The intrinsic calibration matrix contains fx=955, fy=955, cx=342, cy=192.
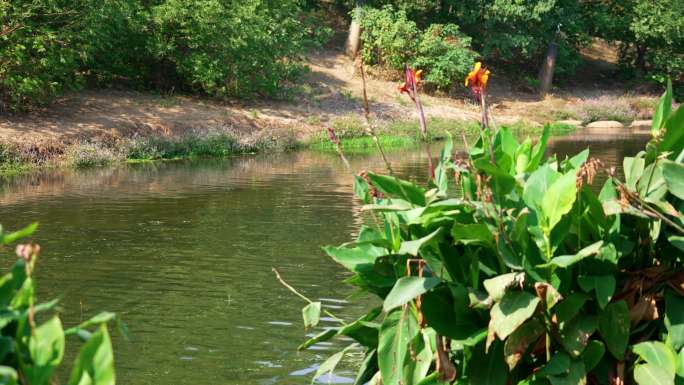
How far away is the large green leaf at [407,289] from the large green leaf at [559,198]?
22.2 inches

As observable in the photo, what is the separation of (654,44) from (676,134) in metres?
45.0

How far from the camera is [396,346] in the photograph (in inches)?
173

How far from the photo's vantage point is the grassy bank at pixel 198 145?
2291 cm

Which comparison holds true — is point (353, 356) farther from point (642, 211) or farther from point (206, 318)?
point (642, 211)

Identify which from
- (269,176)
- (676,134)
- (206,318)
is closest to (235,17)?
(269,176)

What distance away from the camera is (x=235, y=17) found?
101 ft

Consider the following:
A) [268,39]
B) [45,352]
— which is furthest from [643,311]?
[268,39]

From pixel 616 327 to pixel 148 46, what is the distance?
2674 cm

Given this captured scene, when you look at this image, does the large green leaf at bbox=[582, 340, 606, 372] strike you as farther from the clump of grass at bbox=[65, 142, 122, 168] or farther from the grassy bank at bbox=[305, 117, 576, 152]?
the grassy bank at bbox=[305, 117, 576, 152]

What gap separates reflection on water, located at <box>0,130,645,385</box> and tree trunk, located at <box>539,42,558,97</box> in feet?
80.1

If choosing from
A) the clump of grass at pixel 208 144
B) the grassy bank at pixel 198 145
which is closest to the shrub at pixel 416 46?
the grassy bank at pixel 198 145

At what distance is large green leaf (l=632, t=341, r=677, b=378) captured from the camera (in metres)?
4.02

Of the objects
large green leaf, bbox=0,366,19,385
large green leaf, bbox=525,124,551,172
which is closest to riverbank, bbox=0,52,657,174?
large green leaf, bbox=525,124,551,172

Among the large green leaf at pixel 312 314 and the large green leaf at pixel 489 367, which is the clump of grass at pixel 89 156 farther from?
the large green leaf at pixel 489 367
